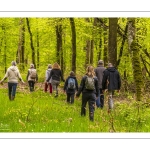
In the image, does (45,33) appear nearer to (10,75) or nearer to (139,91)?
(10,75)

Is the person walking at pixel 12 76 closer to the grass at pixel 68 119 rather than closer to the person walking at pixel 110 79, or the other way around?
the grass at pixel 68 119

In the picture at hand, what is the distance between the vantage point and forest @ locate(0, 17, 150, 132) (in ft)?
34.1

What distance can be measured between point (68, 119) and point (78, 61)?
1259 centimetres

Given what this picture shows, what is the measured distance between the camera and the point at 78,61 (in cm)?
2339

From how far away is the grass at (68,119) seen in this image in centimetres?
1005

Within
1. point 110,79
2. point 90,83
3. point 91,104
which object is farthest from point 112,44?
point 91,104

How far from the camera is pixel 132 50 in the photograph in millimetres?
12484

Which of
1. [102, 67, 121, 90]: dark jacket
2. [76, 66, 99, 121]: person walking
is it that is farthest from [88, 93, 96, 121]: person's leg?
[102, 67, 121, 90]: dark jacket

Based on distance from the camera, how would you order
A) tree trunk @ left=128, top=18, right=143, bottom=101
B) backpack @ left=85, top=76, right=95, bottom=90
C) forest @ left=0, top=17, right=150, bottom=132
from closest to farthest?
forest @ left=0, top=17, right=150, bottom=132 → backpack @ left=85, top=76, right=95, bottom=90 → tree trunk @ left=128, top=18, right=143, bottom=101

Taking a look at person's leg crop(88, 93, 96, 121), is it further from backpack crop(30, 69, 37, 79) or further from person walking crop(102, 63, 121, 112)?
backpack crop(30, 69, 37, 79)
